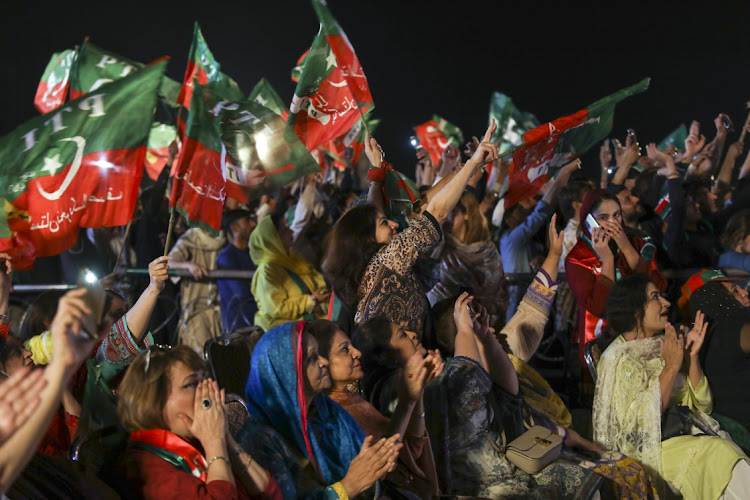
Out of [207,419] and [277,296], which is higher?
[207,419]

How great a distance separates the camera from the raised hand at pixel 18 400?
1536mm

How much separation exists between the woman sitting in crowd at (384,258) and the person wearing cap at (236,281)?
2609 millimetres

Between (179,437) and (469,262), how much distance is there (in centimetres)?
254

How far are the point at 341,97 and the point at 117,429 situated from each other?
2.84 metres

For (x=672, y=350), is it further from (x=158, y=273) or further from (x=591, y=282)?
(x=158, y=273)

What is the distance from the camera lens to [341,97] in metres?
4.68

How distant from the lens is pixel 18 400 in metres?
1.56

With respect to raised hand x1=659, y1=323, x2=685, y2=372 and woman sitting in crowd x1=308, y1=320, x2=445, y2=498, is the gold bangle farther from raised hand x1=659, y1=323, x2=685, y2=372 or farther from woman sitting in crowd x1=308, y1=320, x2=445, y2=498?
raised hand x1=659, y1=323, x2=685, y2=372

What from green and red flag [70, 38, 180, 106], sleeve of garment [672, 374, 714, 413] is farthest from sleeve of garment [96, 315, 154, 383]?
green and red flag [70, 38, 180, 106]

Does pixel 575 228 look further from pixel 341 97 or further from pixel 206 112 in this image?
pixel 206 112

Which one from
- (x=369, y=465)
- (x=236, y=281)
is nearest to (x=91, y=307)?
(x=369, y=465)

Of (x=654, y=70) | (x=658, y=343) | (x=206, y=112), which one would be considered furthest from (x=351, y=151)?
(x=654, y=70)

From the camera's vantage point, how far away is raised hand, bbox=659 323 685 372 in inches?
146

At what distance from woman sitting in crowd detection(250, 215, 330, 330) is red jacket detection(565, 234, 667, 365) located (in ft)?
6.35
